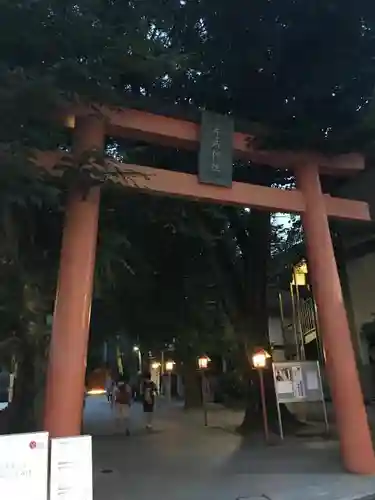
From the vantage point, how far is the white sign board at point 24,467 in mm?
4824

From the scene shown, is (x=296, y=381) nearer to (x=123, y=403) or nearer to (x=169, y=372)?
(x=123, y=403)

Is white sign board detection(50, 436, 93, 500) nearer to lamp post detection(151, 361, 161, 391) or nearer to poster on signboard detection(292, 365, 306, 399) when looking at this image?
poster on signboard detection(292, 365, 306, 399)

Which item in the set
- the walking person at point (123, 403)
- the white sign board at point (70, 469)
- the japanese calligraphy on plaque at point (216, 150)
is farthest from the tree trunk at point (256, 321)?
the white sign board at point (70, 469)

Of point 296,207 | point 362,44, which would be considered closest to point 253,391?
point 296,207

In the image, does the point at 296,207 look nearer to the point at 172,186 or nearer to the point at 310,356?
the point at 172,186

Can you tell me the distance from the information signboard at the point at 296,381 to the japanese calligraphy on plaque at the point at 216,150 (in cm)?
576

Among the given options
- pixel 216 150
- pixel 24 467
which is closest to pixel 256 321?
pixel 216 150

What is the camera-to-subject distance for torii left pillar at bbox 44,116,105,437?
26.2ft

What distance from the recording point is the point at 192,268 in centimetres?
1628

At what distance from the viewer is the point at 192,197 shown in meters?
9.71

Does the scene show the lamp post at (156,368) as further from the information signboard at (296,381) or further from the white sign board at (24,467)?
the white sign board at (24,467)

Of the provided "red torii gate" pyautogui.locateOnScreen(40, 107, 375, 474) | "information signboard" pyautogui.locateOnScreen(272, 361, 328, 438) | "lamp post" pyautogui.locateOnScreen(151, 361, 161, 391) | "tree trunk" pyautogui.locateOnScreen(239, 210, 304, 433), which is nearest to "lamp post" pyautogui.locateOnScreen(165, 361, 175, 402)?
"lamp post" pyautogui.locateOnScreen(151, 361, 161, 391)

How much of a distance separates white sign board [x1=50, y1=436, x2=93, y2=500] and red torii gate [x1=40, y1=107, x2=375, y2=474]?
→ 266cm

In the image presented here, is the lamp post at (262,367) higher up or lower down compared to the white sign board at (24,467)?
higher up
